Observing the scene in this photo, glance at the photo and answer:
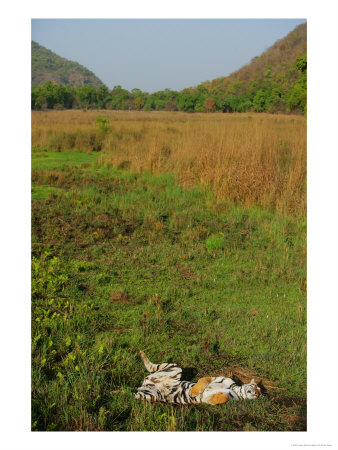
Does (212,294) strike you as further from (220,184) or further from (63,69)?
(63,69)

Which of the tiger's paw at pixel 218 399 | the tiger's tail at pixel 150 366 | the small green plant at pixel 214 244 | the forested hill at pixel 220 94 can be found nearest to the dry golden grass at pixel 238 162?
the small green plant at pixel 214 244

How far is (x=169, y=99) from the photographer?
2791 cm

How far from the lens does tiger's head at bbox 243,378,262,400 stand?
6.82 feet

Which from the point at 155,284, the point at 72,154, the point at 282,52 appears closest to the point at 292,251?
the point at 155,284

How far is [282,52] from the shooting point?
23578 mm

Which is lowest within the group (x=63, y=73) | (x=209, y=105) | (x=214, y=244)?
(x=214, y=244)

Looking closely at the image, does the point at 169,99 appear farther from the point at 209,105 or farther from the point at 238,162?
the point at 238,162

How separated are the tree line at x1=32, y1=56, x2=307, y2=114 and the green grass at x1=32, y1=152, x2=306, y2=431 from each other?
1520 centimetres

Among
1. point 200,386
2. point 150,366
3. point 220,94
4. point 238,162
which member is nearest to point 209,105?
point 220,94

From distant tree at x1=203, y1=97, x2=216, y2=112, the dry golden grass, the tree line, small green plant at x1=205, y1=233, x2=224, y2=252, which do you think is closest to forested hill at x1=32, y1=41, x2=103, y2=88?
the tree line

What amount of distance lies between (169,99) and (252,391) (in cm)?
2766

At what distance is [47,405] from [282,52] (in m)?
25.5

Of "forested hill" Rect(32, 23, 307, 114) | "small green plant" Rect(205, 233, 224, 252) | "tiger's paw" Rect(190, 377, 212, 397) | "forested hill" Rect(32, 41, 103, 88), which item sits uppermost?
"forested hill" Rect(32, 41, 103, 88)

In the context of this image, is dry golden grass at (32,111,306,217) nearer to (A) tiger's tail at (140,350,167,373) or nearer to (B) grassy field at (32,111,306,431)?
(B) grassy field at (32,111,306,431)
